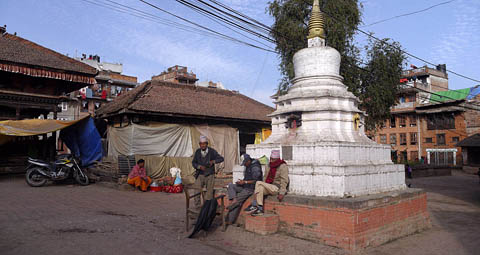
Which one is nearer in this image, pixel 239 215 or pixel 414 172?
pixel 239 215

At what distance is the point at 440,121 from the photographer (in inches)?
1618

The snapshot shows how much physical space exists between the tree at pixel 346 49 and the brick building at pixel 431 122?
66.0 ft

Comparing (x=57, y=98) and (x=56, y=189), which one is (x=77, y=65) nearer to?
(x=57, y=98)

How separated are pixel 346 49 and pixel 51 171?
587 inches

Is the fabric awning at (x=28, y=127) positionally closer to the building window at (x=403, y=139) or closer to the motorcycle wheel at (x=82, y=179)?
the motorcycle wheel at (x=82, y=179)

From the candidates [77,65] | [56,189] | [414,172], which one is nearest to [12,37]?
[77,65]

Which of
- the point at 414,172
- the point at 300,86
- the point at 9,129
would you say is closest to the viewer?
the point at 300,86

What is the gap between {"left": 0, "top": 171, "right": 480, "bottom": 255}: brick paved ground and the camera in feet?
19.0

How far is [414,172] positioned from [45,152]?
23955mm

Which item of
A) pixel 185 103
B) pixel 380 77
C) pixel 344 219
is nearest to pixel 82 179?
pixel 185 103

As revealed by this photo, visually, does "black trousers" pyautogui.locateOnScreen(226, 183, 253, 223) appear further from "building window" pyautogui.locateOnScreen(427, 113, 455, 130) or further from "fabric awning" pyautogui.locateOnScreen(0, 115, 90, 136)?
"building window" pyautogui.locateOnScreen(427, 113, 455, 130)

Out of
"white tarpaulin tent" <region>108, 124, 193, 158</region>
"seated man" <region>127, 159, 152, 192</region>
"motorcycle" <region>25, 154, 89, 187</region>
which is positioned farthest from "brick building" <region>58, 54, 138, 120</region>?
"seated man" <region>127, 159, 152, 192</region>

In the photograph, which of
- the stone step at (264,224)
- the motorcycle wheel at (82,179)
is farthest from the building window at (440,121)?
the stone step at (264,224)

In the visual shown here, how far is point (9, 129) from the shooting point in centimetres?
1438
